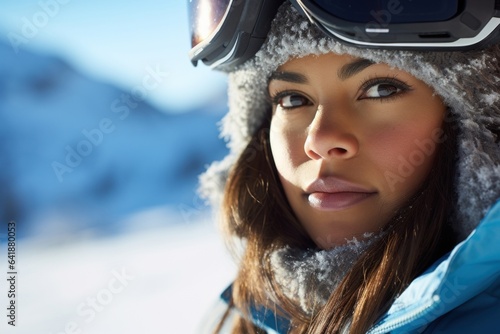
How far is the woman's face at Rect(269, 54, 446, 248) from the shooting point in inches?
42.3

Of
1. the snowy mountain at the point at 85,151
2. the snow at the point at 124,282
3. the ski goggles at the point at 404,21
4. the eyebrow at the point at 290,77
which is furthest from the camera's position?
the snowy mountain at the point at 85,151

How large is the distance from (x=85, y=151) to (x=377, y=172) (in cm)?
237

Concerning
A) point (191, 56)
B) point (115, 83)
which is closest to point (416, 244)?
point (191, 56)

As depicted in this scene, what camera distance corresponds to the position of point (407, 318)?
2.89ft

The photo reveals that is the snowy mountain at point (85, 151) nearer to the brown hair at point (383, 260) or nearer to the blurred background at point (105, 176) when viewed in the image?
the blurred background at point (105, 176)

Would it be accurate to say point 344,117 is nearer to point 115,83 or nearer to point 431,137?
point 431,137

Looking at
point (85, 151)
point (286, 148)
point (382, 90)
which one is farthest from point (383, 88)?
point (85, 151)

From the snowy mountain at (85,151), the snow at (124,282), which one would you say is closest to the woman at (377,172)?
the snow at (124,282)

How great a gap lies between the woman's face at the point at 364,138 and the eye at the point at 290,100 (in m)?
Result: 0.04

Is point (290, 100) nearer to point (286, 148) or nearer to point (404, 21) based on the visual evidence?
point (286, 148)

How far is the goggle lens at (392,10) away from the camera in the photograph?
96 centimetres

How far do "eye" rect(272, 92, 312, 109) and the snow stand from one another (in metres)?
0.95

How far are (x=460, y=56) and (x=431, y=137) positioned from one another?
0.50 ft

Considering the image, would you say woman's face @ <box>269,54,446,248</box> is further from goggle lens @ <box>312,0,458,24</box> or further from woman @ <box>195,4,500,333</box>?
goggle lens @ <box>312,0,458,24</box>
